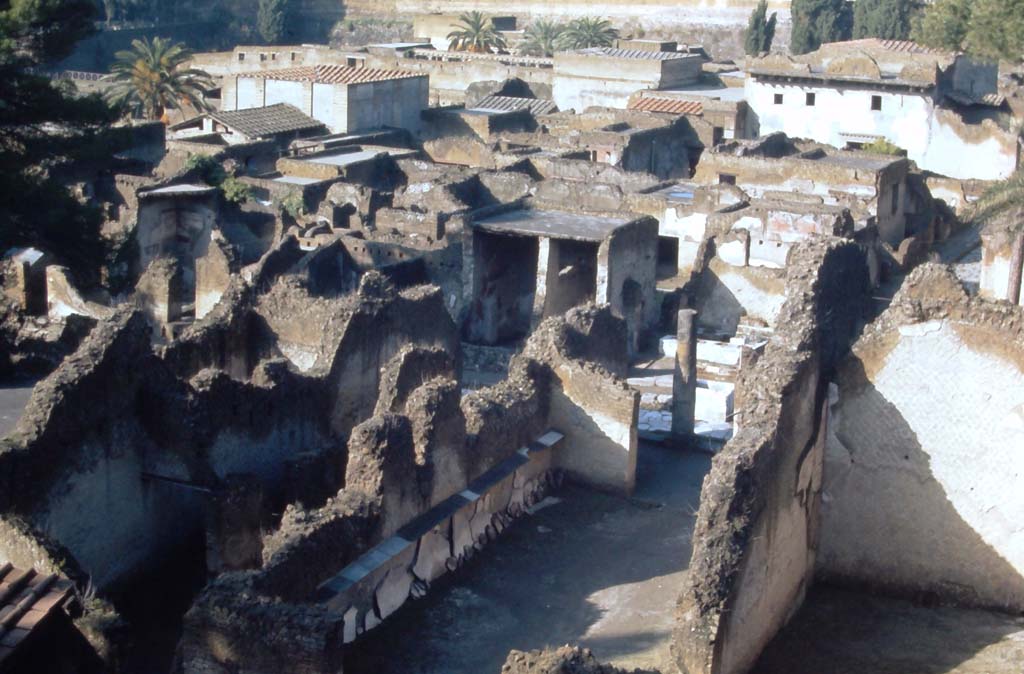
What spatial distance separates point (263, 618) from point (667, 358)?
49.1 ft

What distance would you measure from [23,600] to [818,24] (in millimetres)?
60868

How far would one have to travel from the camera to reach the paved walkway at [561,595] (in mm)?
13094

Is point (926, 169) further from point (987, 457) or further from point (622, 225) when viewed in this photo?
point (987, 457)

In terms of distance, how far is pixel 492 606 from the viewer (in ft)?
45.8

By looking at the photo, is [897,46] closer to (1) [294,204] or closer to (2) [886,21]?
(2) [886,21]

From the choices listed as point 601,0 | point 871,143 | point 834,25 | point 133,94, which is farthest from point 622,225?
point 601,0

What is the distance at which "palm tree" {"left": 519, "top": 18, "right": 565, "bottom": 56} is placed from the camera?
200 ft

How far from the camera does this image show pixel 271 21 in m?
76.2

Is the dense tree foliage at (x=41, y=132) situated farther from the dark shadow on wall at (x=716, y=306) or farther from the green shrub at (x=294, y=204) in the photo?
the dark shadow on wall at (x=716, y=306)

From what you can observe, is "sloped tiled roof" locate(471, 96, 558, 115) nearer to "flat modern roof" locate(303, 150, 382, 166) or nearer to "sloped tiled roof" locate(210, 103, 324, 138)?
"sloped tiled roof" locate(210, 103, 324, 138)

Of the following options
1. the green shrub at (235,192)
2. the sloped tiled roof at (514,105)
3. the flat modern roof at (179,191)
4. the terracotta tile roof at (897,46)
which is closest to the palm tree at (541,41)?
the sloped tiled roof at (514,105)

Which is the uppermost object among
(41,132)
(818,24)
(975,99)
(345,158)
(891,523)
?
(818,24)

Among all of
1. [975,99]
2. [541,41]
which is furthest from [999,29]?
[541,41]

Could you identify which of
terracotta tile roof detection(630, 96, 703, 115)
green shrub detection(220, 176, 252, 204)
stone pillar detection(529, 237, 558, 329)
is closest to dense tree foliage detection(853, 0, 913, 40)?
terracotta tile roof detection(630, 96, 703, 115)
